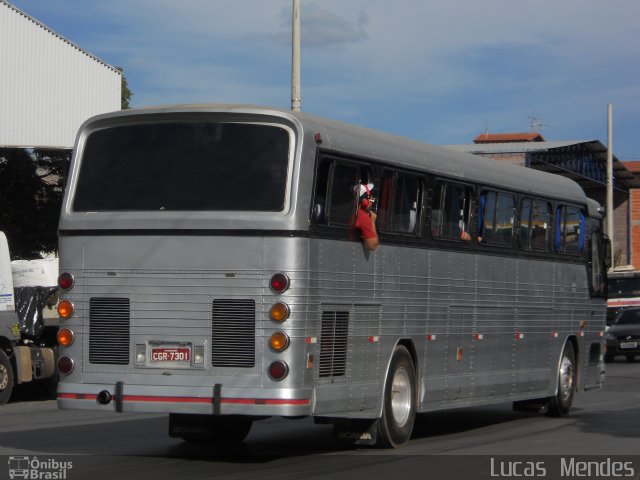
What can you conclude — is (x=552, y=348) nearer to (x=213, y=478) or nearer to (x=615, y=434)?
(x=615, y=434)

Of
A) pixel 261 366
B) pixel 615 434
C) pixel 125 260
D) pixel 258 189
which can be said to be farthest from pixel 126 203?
pixel 615 434

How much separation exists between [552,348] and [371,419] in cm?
586

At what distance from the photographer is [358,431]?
42.7ft

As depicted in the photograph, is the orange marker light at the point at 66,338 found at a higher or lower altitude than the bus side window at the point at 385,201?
lower

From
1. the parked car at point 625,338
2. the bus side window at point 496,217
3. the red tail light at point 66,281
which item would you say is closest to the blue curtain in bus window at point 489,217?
the bus side window at point 496,217

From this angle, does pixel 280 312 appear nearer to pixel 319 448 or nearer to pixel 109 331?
pixel 109 331

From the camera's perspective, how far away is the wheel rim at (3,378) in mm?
20984

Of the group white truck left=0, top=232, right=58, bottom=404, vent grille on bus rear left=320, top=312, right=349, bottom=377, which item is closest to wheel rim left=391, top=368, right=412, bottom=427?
vent grille on bus rear left=320, top=312, right=349, bottom=377

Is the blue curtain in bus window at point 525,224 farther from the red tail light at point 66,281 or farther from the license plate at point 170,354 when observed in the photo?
the red tail light at point 66,281

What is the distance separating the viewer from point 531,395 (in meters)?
17.2

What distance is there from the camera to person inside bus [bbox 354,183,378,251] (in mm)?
12391
